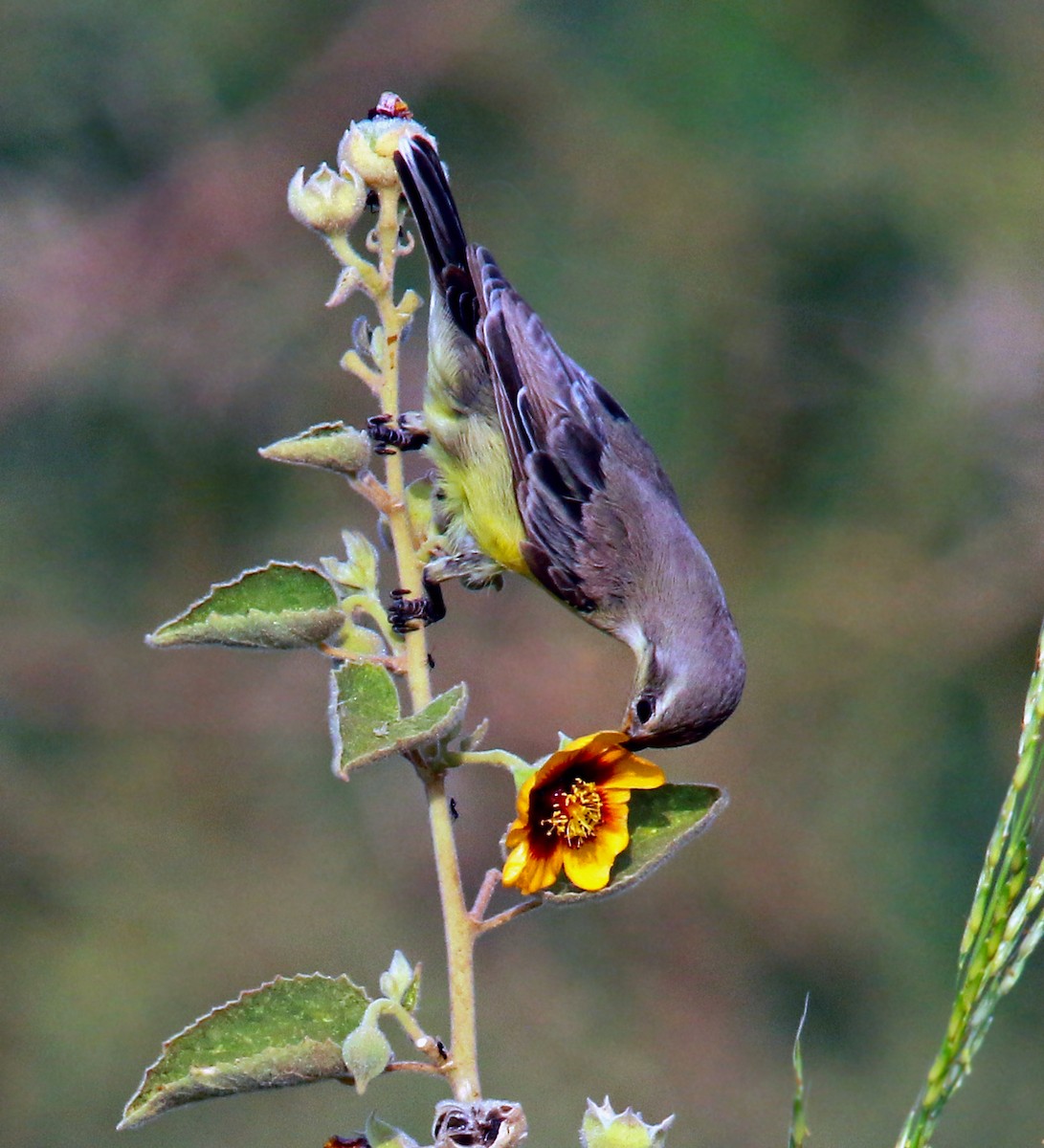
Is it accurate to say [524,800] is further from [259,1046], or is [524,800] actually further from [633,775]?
[259,1046]

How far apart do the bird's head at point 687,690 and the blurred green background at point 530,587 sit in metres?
2.78

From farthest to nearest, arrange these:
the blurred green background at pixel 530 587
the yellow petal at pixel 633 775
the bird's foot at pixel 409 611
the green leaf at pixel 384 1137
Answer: the blurred green background at pixel 530 587, the bird's foot at pixel 409 611, the yellow petal at pixel 633 775, the green leaf at pixel 384 1137

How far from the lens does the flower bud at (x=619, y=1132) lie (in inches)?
46.0

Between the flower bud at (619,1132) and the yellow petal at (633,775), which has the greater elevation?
the yellow petal at (633,775)

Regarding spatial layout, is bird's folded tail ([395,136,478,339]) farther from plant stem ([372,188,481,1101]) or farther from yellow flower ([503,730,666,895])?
yellow flower ([503,730,666,895])

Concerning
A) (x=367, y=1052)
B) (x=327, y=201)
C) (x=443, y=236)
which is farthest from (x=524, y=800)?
(x=443, y=236)

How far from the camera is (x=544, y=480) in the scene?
265 cm

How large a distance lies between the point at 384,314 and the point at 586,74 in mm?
4851

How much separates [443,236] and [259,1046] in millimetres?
1750

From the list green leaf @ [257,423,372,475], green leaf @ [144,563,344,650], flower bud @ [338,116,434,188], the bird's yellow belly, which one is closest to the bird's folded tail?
the bird's yellow belly

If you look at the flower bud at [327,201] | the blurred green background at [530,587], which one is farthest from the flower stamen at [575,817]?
the blurred green background at [530,587]

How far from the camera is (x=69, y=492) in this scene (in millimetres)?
5398

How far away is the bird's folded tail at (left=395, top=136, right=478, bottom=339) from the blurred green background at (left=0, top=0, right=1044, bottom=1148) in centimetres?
212

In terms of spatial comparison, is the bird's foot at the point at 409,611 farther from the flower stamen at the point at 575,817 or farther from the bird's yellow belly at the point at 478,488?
the bird's yellow belly at the point at 478,488
